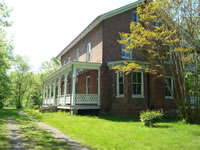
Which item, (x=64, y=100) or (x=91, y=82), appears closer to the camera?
(x=64, y=100)

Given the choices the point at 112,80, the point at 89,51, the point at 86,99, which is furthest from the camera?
the point at 89,51

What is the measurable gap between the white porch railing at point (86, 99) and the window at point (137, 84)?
3.17m

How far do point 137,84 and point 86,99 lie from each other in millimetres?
4308

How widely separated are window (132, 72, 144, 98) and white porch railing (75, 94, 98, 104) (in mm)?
3174

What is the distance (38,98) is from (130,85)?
38.5m

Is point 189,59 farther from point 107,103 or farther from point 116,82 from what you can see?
point 107,103

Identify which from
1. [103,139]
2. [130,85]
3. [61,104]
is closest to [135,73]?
[130,85]

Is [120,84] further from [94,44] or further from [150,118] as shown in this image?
[150,118]

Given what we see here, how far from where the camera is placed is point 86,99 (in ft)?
50.8

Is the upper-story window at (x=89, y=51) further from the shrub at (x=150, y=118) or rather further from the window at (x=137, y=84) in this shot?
the shrub at (x=150, y=118)

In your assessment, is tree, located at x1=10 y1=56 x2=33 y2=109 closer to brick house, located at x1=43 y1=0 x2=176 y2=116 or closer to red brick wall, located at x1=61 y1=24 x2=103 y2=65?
red brick wall, located at x1=61 y1=24 x2=103 y2=65

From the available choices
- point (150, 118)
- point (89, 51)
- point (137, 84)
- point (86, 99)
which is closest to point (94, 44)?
point (89, 51)

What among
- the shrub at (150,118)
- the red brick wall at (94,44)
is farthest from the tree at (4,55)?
the shrub at (150,118)

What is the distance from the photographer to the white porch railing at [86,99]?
15.3 meters
